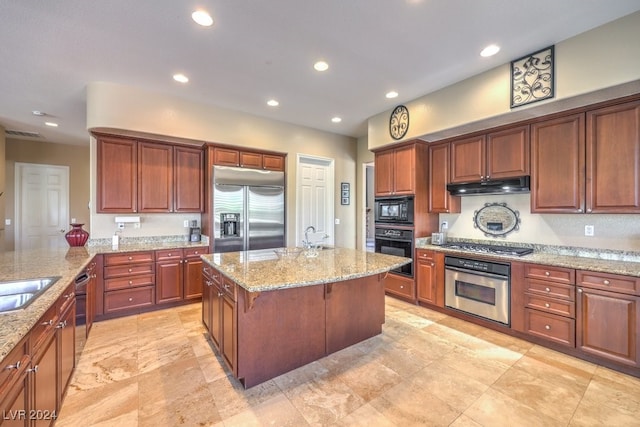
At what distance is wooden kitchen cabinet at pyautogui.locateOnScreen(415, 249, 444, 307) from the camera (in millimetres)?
3730

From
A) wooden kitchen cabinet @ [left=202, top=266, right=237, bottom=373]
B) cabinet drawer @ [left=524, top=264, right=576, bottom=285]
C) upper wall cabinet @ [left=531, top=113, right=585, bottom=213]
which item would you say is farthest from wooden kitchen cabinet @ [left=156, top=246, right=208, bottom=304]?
upper wall cabinet @ [left=531, top=113, right=585, bottom=213]

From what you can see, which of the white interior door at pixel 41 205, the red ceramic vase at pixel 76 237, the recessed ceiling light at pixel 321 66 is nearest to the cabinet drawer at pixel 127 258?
the red ceramic vase at pixel 76 237

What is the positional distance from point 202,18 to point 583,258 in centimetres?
434

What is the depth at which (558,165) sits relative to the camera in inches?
114

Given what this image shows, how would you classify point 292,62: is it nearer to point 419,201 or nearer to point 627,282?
point 419,201

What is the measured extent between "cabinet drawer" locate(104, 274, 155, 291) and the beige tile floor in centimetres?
71

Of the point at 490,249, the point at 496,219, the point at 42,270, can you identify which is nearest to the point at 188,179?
the point at 42,270

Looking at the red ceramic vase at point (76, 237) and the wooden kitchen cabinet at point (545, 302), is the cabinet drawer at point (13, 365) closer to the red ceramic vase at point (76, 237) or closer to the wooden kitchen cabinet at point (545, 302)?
the red ceramic vase at point (76, 237)

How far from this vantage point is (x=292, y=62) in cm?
295

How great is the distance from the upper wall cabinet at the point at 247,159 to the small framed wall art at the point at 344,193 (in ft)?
4.91

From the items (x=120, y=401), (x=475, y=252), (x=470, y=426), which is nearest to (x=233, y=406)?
(x=120, y=401)

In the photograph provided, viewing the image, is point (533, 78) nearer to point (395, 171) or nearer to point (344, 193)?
point (395, 171)

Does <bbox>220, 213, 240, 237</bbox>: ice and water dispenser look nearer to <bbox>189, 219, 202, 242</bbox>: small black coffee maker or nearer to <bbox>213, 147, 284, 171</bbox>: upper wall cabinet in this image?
<bbox>189, 219, 202, 242</bbox>: small black coffee maker

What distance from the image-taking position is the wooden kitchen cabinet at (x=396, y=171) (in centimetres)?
405
